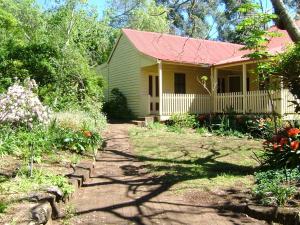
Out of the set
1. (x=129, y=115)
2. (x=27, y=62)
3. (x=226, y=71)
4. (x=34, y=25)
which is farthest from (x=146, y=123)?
(x=34, y=25)

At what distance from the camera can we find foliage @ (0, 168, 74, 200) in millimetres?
6266

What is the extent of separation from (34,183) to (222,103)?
1509 cm

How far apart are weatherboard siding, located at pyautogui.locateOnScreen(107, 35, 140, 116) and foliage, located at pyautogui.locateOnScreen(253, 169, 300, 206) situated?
1456 cm

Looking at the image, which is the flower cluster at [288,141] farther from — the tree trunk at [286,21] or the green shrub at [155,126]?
the green shrub at [155,126]

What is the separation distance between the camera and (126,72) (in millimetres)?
24078

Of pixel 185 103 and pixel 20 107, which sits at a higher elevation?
pixel 185 103

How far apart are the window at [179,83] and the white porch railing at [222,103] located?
6.86 feet

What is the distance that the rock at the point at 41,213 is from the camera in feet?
16.3

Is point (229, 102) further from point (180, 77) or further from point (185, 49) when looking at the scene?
point (185, 49)

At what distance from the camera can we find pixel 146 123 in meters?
18.8

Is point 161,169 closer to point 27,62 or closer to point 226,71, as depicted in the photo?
point 27,62

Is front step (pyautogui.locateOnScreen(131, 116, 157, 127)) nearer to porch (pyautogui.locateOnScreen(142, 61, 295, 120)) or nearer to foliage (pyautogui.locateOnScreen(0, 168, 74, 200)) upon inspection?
porch (pyautogui.locateOnScreen(142, 61, 295, 120))

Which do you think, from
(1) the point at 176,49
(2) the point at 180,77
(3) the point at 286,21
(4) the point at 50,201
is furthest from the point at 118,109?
(4) the point at 50,201

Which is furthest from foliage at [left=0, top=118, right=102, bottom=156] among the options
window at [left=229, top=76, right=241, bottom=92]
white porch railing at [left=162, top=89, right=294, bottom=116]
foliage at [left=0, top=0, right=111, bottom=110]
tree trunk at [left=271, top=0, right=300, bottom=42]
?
window at [left=229, top=76, right=241, bottom=92]
